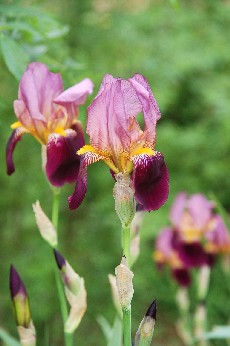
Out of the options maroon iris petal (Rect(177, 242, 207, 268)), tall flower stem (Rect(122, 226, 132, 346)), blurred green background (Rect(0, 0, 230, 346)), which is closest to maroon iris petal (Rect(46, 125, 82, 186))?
tall flower stem (Rect(122, 226, 132, 346))

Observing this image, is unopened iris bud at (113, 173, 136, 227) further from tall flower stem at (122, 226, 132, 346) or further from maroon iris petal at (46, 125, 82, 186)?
maroon iris petal at (46, 125, 82, 186)

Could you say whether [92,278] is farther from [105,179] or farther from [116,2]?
[116,2]

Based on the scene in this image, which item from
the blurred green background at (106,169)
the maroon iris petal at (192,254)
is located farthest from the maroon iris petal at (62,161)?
the blurred green background at (106,169)

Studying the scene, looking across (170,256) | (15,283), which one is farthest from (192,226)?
(15,283)

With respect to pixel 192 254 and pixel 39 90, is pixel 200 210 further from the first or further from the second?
pixel 39 90

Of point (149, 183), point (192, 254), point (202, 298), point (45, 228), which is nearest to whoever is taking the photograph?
point (149, 183)

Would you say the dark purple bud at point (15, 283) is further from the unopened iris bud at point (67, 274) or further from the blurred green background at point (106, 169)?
the blurred green background at point (106, 169)
